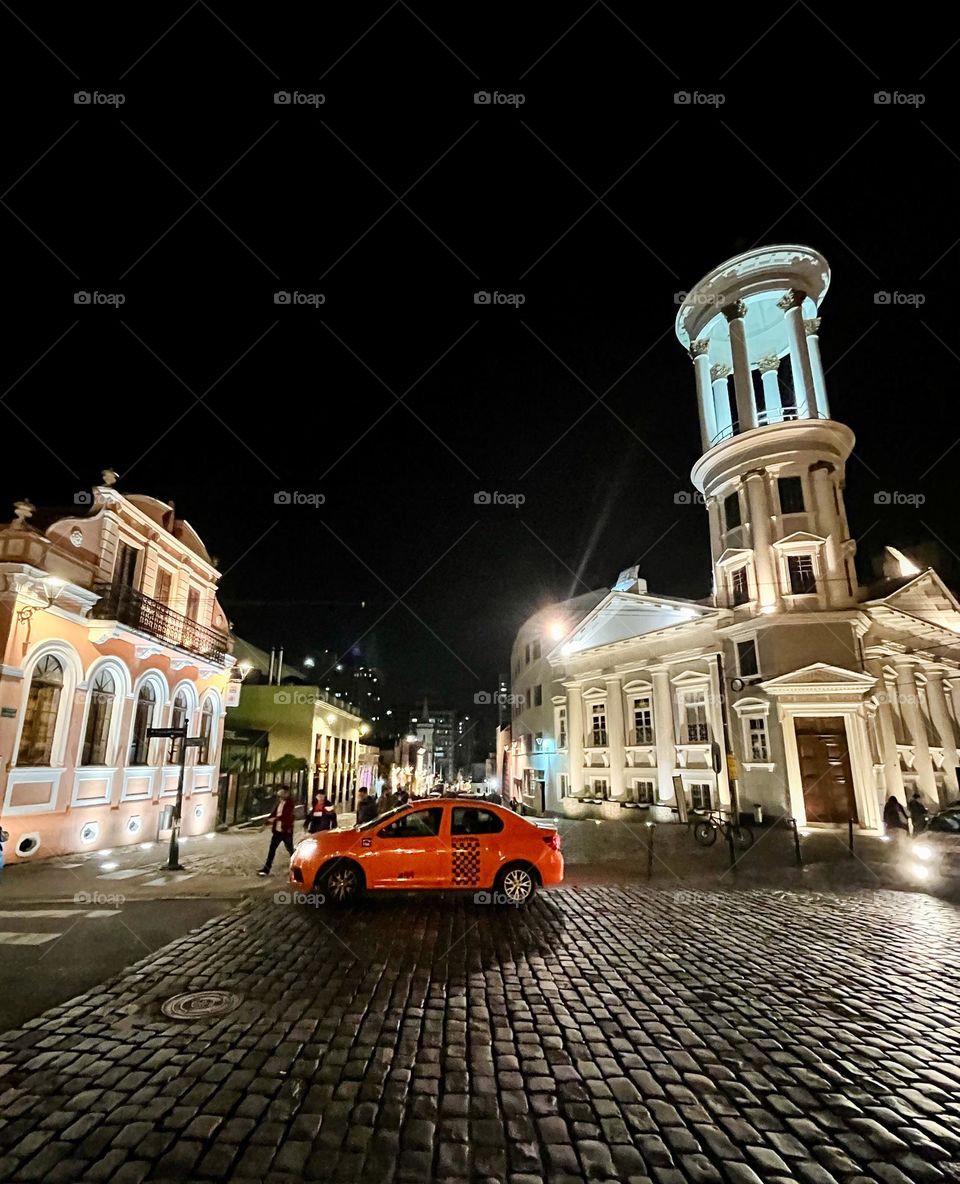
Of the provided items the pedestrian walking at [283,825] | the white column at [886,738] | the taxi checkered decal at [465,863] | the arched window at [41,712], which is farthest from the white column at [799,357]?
the arched window at [41,712]

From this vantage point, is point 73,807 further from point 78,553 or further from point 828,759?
point 828,759

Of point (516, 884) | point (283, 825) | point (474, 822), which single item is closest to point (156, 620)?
point (283, 825)

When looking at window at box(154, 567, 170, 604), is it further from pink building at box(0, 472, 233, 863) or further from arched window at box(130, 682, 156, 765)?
arched window at box(130, 682, 156, 765)

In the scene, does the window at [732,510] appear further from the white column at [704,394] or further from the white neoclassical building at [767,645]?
the white column at [704,394]

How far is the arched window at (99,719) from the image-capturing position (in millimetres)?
14891

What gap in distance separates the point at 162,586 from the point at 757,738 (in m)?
22.4

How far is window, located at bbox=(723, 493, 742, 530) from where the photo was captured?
1018 inches

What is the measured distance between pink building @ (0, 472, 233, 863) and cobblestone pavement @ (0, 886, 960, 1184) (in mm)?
8469

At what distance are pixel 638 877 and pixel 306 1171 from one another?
11.0 m

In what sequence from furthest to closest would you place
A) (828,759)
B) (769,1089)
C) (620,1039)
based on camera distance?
(828,759)
(620,1039)
(769,1089)

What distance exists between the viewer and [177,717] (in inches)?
739

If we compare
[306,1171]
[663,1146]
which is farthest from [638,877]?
[306,1171]

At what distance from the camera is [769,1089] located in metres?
4.08

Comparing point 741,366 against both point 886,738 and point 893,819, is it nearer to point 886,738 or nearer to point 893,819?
point 886,738
